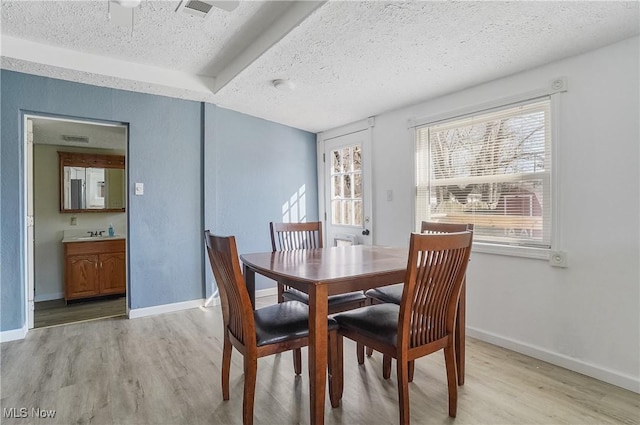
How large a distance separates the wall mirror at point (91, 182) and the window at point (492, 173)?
413 centimetres

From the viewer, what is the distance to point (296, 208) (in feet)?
15.1

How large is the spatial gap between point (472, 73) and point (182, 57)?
2.38m

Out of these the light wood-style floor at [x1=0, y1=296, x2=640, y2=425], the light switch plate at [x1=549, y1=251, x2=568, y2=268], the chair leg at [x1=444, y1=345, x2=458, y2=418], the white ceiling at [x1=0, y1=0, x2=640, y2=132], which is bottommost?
the light wood-style floor at [x1=0, y1=296, x2=640, y2=425]

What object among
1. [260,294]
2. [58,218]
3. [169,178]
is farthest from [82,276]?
[260,294]

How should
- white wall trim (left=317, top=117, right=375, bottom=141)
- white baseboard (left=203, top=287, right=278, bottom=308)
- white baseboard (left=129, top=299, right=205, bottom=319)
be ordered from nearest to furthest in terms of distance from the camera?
white baseboard (left=129, top=299, right=205, bottom=319)
white baseboard (left=203, top=287, right=278, bottom=308)
white wall trim (left=317, top=117, right=375, bottom=141)

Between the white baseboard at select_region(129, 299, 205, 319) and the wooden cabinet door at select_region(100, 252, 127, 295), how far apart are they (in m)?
1.23

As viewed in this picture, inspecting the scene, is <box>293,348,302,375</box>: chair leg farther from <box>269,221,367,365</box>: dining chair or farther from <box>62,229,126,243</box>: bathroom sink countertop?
<box>62,229,126,243</box>: bathroom sink countertop

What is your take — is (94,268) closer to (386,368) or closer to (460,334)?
(386,368)

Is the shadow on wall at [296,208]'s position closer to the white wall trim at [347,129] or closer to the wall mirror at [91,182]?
the white wall trim at [347,129]

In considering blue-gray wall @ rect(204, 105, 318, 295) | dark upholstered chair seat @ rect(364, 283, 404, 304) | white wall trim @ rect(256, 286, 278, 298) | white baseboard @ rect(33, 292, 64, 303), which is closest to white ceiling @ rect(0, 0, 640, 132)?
blue-gray wall @ rect(204, 105, 318, 295)

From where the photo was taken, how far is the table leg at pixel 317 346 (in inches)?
57.7

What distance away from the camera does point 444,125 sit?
10.3 ft

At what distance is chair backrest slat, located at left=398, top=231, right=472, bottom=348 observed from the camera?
151 centimetres

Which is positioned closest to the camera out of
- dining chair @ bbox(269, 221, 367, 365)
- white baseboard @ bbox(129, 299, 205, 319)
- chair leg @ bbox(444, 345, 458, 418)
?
chair leg @ bbox(444, 345, 458, 418)
